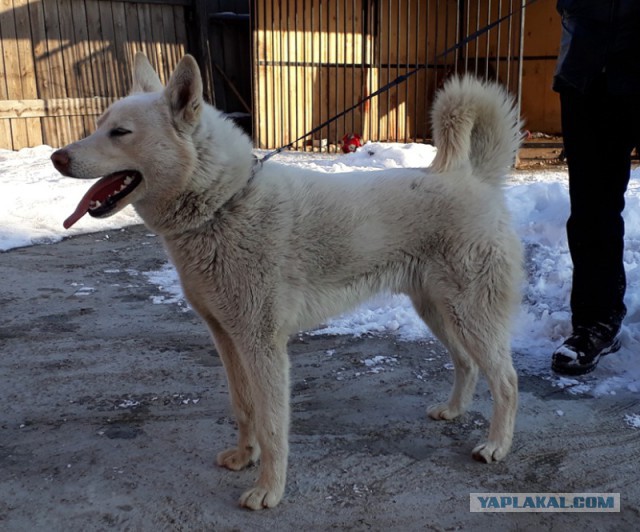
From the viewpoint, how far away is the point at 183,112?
2365mm

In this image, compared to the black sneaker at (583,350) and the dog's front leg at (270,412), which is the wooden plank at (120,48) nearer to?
the black sneaker at (583,350)

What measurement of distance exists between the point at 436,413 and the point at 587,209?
4.43ft

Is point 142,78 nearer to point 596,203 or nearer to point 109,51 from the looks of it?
point 596,203

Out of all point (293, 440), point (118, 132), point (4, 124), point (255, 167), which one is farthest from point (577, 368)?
point (4, 124)

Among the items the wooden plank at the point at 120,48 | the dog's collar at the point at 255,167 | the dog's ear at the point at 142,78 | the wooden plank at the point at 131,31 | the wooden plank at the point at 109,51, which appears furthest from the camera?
the wooden plank at the point at 131,31

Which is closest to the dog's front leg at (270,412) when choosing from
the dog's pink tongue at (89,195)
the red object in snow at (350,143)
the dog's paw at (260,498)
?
the dog's paw at (260,498)

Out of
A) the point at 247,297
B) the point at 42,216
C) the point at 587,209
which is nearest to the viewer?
the point at 247,297

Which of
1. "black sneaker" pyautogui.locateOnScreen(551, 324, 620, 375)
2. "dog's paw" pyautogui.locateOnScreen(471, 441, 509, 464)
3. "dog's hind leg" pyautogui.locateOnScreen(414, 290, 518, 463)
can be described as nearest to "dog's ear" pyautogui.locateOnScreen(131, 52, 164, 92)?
"dog's hind leg" pyautogui.locateOnScreen(414, 290, 518, 463)

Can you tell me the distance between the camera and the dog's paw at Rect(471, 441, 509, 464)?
2.61 meters

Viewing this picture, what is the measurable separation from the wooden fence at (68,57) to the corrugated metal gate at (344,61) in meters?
1.91

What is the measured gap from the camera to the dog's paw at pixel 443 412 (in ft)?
9.73

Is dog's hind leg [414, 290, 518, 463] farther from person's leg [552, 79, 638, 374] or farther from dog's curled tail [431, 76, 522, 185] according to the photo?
person's leg [552, 79, 638, 374]

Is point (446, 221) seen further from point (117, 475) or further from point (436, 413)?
point (117, 475)

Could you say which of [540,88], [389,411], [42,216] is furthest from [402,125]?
[389,411]
